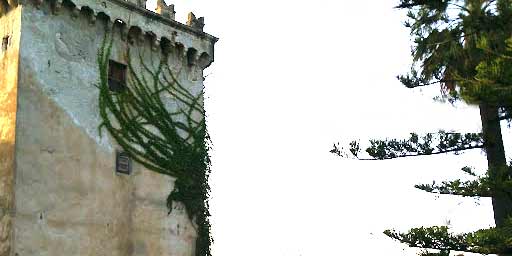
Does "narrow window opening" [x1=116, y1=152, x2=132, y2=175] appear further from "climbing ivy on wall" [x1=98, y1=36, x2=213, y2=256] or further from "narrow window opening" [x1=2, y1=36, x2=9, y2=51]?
"narrow window opening" [x1=2, y1=36, x2=9, y2=51]

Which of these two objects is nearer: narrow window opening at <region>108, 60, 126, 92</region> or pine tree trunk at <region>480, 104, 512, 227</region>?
pine tree trunk at <region>480, 104, 512, 227</region>

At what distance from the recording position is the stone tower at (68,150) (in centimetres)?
1605

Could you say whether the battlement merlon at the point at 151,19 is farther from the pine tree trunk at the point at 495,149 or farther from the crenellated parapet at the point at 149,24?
the pine tree trunk at the point at 495,149

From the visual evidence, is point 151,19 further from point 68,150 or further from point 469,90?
point 469,90

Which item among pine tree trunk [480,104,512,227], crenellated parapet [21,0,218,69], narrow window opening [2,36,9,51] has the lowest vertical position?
→ pine tree trunk [480,104,512,227]

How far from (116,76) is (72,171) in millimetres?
3235

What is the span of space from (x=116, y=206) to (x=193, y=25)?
621 centimetres

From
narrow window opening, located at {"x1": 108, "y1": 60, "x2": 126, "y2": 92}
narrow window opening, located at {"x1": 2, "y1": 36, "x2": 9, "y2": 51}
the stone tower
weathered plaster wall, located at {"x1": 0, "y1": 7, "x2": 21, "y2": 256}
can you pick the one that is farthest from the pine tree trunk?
narrow window opening, located at {"x1": 2, "y1": 36, "x2": 9, "y2": 51}

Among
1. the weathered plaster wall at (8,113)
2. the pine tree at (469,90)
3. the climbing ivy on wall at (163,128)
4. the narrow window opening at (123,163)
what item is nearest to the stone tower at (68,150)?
the weathered plaster wall at (8,113)

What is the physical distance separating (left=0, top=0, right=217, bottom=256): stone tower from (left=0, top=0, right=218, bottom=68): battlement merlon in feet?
0.11

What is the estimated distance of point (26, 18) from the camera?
→ 55.6ft

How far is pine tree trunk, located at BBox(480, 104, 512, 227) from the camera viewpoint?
14617mm

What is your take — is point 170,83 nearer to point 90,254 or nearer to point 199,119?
point 199,119

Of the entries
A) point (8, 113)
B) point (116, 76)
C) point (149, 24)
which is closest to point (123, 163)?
point (116, 76)
